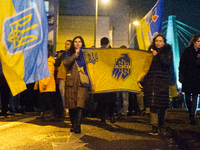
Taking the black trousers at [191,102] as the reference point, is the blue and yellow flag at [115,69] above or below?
above

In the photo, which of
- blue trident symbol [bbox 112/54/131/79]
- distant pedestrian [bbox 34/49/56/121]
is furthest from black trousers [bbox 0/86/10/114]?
blue trident symbol [bbox 112/54/131/79]

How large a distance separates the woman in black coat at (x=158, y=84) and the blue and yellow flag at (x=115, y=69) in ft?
1.31

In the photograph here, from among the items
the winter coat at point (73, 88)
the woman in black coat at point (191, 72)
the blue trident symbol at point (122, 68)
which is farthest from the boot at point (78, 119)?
the woman in black coat at point (191, 72)

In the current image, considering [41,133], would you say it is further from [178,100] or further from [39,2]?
[178,100]

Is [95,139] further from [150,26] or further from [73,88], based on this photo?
[150,26]

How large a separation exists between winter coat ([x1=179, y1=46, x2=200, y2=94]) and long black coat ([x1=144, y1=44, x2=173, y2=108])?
5.54 ft

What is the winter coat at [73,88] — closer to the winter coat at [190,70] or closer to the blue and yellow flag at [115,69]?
the blue and yellow flag at [115,69]

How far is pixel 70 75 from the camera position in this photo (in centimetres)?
620

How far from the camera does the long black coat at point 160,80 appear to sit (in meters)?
5.92

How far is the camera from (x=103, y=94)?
782 centimetres

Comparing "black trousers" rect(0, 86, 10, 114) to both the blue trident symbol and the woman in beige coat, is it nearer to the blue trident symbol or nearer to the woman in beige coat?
the woman in beige coat

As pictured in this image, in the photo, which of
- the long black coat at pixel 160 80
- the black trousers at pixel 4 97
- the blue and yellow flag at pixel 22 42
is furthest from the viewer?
the black trousers at pixel 4 97

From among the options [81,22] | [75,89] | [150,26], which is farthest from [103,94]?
[81,22]

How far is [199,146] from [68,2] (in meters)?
25.7
